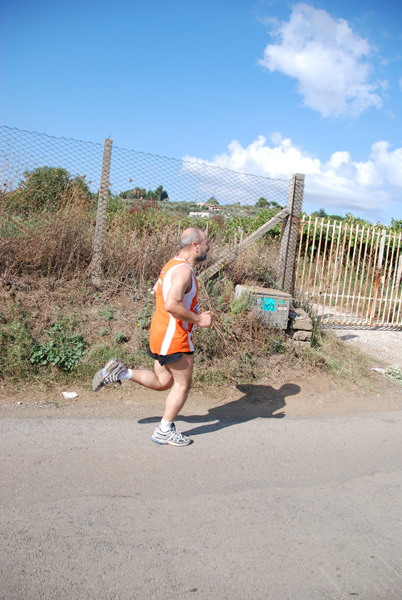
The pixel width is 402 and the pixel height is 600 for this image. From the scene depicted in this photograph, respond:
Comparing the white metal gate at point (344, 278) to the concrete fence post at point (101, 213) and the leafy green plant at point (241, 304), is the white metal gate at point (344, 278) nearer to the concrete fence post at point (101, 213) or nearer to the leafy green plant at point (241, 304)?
the leafy green plant at point (241, 304)

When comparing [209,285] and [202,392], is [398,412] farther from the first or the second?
[209,285]

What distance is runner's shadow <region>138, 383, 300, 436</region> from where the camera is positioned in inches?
177

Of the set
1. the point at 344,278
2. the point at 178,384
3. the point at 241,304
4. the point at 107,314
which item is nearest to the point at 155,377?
the point at 178,384

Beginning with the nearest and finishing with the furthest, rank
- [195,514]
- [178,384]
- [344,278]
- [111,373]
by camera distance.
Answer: [195,514], [178,384], [111,373], [344,278]

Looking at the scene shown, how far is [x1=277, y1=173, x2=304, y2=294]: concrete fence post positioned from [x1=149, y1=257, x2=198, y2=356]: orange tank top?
377 cm

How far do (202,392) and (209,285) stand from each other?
1.96 metres

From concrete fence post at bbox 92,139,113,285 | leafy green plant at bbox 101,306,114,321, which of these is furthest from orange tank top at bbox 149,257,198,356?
concrete fence post at bbox 92,139,113,285

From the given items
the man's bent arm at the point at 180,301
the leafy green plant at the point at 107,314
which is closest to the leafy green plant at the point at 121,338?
the leafy green plant at the point at 107,314

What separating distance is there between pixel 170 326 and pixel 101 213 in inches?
128

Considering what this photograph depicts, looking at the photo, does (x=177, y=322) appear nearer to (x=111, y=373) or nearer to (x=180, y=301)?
(x=180, y=301)

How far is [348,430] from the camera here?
4723 mm

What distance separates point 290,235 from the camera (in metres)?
7.27

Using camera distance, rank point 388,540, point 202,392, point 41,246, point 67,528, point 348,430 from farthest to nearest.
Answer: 1. point 41,246
2. point 202,392
3. point 348,430
4. point 388,540
5. point 67,528

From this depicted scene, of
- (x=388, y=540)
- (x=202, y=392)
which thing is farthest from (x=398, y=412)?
(x=388, y=540)
